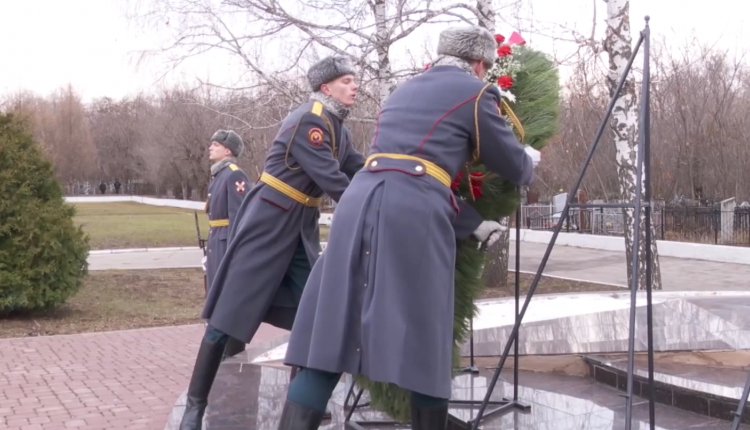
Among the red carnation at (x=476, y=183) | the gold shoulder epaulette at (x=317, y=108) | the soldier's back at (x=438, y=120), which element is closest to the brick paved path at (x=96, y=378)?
the gold shoulder epaulette at (x=317, y=108)

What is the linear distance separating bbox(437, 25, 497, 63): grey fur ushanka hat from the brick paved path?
10.5 feet

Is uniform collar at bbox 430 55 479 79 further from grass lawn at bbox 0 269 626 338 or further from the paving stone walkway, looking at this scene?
grass lawn at bbox 0 269 626 338

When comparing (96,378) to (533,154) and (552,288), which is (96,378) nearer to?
(533,154)

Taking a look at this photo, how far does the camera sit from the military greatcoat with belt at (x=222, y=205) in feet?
18.6

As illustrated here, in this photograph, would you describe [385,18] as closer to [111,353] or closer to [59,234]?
[59,234]

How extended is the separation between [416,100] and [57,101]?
7869 centimetres

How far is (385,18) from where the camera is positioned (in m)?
11.4

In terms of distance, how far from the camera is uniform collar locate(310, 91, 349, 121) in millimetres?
3666

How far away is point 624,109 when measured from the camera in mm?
10594

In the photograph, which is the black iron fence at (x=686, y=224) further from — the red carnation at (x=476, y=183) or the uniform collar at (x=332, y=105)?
the red carnation at (x=476, y=183)

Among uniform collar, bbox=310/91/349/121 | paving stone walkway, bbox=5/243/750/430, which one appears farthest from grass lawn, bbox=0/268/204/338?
uniform collar, bbox=310/91/349/121

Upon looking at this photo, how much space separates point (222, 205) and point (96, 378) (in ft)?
5.88

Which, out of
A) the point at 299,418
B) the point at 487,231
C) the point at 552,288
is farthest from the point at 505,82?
the point at 552,288

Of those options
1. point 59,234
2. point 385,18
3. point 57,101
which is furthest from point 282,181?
point 57,101
